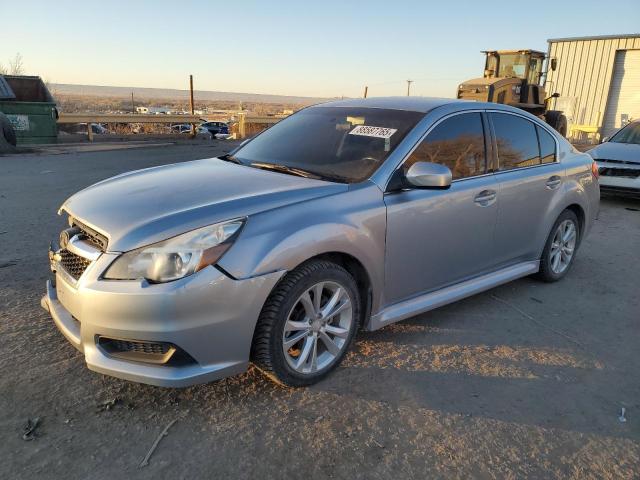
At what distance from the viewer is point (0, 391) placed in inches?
110

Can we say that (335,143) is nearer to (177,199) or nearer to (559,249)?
(177,199)

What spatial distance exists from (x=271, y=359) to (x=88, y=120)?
63.5 feet

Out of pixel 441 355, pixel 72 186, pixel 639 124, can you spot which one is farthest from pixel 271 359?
pixel 639 124

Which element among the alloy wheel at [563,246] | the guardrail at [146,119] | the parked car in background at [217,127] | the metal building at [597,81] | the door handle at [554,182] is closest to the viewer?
the door handle at [554,182]

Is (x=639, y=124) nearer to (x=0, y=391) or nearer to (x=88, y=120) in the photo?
(x=0, y=391)

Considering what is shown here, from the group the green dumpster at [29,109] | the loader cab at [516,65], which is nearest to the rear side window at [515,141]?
the loader cab at [516,65]

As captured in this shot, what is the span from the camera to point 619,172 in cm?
888

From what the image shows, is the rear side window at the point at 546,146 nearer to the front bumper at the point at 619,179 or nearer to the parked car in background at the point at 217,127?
the front bumper at the point at 619,179

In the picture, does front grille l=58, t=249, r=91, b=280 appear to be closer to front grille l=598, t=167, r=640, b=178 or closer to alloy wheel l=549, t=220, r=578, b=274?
alloy wheel l=549, t=220, r=578, b=274

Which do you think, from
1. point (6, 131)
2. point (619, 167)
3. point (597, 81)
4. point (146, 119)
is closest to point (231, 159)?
point (619, 167)

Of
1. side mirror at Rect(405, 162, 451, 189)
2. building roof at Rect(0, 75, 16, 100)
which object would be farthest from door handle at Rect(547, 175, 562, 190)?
building roof at Rect(0, 75, 16, 100)

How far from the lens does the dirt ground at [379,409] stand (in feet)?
7.77

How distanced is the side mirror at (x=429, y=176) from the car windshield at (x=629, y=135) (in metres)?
8.14

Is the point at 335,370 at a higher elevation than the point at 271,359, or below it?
below
